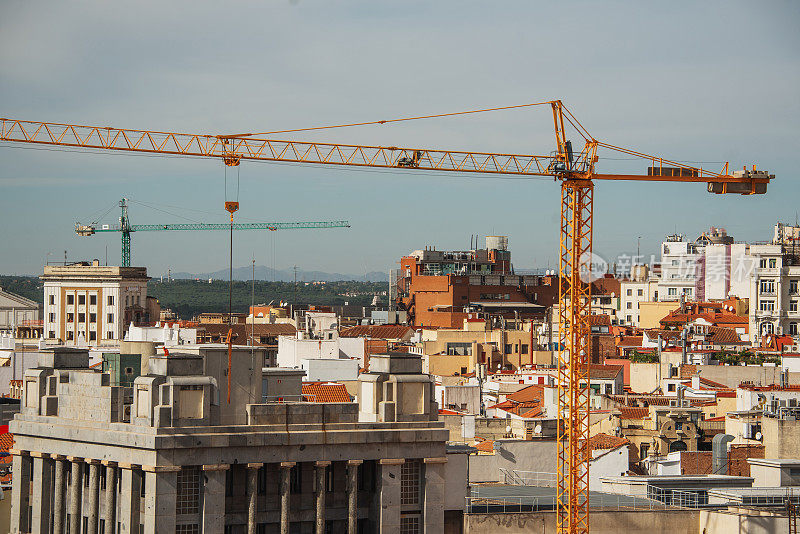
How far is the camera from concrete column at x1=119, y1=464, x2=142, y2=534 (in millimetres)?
42688

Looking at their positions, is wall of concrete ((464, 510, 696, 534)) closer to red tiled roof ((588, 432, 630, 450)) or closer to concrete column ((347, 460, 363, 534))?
concrete column ((347, 460, 363, 534))

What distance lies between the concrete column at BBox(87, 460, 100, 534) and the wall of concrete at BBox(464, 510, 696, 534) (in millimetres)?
13625

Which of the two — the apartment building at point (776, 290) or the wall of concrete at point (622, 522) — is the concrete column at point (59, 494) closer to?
the wall of concrete at point (622, 522)

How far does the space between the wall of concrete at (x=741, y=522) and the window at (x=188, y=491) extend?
738 inches

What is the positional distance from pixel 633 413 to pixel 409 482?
3976cm

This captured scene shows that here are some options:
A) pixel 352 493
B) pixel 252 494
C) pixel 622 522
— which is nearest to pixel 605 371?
pixel 622 522

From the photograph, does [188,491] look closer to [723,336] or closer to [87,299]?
[723,336]

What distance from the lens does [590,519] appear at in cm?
5253

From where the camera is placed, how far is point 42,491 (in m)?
46.6

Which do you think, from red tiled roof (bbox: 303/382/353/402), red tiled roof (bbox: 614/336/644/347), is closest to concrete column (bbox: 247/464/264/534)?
red tiled roof (bbox: 303/382/353/402)

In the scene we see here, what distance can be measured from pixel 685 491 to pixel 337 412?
16861 millimetres

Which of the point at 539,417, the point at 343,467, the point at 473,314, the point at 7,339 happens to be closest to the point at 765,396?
the point at 539,417

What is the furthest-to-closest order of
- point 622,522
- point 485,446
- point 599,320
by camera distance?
1. point 599,320
2. point 485,446
3. point 622,522

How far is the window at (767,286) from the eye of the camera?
613ft
